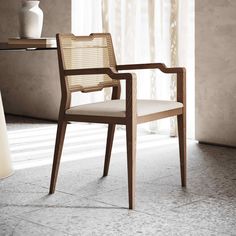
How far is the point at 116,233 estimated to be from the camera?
228 centimetres

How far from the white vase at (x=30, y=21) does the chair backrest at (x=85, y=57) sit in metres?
0.52

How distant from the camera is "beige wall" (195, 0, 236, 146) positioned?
4031 mm

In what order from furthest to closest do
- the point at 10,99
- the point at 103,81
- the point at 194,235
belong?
the point at 10,99
the point at 103,81
the point at 194,235

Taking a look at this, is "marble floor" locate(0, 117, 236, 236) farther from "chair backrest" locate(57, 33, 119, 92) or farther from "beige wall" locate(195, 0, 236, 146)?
"chair backrest" locate(57, 33, 119, 92)

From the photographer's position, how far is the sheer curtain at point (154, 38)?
14.5ft

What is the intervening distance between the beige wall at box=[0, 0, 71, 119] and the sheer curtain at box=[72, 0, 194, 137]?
0.56m

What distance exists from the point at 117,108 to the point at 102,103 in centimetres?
24

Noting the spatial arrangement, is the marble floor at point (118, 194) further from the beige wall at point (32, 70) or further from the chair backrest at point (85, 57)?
the beige wall at point (32, 70)

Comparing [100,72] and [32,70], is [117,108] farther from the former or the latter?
[32,70]

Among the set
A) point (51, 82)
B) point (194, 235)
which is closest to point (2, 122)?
point (194, 235)

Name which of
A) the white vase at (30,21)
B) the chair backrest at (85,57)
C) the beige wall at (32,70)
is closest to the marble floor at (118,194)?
the chair backrest at (85,57)

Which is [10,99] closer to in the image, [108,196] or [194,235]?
[108,196]

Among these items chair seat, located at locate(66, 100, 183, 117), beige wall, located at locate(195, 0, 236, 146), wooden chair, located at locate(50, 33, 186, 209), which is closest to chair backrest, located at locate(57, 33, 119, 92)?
wooden chair, located at locate(50, 33, 186, 209)

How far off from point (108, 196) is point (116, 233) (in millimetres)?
569
